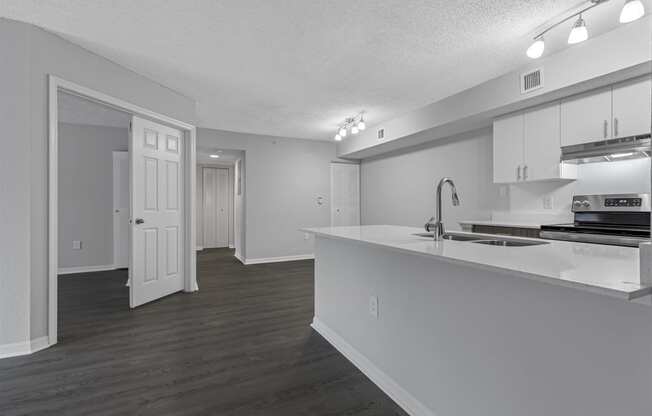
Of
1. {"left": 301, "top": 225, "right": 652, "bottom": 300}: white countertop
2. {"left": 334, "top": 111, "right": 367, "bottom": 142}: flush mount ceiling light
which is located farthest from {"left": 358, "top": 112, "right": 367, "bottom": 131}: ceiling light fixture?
{"left": 301, "top": 225, "right": 652, "bottom": 300}: white countertop

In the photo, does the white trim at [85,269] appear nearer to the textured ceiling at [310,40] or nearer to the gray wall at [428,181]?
the textured ceiling at [310,40]

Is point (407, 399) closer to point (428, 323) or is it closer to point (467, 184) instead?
point (428, 323)

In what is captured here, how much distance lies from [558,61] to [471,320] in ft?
8.85

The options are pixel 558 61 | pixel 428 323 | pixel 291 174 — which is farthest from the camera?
pixel 291 174

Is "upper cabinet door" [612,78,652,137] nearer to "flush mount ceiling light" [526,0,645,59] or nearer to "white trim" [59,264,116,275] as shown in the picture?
"flush mount ceiling light" [526,0,645,59]

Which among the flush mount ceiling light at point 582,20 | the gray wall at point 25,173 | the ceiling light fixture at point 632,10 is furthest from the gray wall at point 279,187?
the ceiling light fixture at point 632,10

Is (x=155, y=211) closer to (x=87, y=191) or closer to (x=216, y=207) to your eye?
(x=87, y=191)

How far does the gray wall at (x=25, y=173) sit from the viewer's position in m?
2.31

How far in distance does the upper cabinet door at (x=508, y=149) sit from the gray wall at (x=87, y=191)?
18.7 ft

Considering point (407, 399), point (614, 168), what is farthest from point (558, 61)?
point (407, 399)

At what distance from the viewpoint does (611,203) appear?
2904mm

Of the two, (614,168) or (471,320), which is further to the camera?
(614,168)

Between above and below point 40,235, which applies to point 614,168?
above

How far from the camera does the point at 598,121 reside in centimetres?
280
